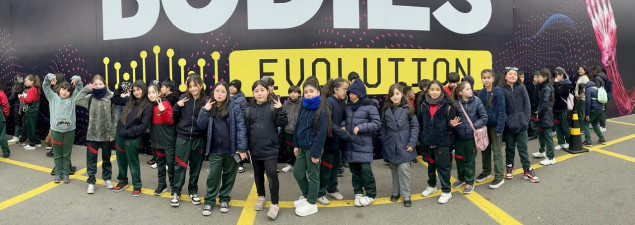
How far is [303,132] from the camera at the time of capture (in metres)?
4.53

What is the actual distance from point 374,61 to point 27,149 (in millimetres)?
7750

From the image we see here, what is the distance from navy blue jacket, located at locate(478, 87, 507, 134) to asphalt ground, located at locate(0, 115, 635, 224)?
915 millimetres

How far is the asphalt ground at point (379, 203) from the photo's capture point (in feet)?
14.3

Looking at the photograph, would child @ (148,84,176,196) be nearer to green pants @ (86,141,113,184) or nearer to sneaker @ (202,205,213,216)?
sneaker @ (202,205,213,216)

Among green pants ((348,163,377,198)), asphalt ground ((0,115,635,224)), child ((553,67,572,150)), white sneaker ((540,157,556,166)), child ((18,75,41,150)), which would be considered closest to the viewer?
asphalt ground ((0,115,635,224))

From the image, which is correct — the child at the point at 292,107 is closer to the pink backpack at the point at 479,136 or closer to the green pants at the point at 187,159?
the green pants at the point at 187,159

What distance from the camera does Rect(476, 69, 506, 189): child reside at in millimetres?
5289

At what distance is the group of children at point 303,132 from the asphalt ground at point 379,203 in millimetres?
163

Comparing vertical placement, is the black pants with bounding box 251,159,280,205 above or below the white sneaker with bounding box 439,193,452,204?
above

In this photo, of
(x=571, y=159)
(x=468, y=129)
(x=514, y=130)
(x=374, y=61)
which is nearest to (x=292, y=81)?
(x=374, y=61)

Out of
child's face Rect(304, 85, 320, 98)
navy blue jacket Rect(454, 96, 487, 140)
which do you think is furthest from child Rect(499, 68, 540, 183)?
child's face Rect(304, 85, 320, 98)

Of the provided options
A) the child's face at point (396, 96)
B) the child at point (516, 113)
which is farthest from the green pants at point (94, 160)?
the child at point (516, 113)

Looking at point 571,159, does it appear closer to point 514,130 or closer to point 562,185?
point 562,185

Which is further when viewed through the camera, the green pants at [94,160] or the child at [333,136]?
the green pants at [94,160]
